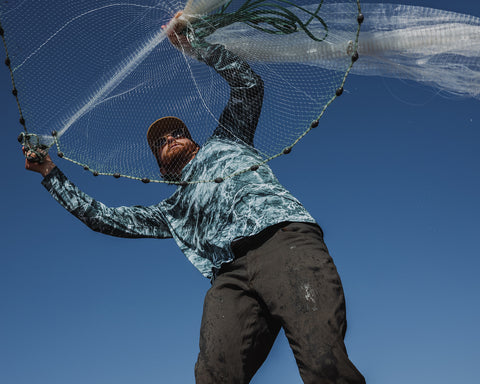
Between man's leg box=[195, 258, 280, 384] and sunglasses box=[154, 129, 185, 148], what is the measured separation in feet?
4.93

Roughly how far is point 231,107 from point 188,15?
2.77ft

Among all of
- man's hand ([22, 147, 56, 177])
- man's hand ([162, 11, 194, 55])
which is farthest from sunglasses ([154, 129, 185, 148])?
man's hand ([22, 147, 56, 177])

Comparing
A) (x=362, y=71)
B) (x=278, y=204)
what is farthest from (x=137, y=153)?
(x=362, y=71)

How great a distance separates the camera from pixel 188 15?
4.95m

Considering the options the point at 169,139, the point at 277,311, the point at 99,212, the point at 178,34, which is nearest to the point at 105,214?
the point at 99,212

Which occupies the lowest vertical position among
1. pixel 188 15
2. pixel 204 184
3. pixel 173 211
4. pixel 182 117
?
pixel 173 211

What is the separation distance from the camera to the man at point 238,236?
3.57 m

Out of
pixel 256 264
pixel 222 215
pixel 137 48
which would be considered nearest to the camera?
pixel 256 264

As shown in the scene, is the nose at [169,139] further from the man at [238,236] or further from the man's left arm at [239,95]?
the man's left arm at [239,95]

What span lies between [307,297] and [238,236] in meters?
0.67

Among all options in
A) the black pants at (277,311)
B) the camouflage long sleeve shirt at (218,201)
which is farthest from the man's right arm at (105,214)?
the black pants at (277,311)

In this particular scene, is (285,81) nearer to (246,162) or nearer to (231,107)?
(231,107)

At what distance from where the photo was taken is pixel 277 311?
12.1 feet

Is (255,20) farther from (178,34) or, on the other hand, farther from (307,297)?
(307,297)
